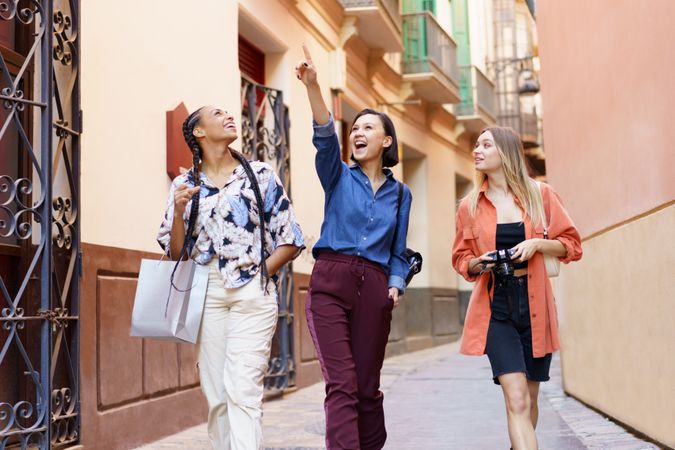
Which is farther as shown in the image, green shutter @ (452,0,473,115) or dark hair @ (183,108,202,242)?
green shutter @ (452,0,473,115)

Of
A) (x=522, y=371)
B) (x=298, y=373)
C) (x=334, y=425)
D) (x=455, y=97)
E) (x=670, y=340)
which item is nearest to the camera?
(x=334, y=425)

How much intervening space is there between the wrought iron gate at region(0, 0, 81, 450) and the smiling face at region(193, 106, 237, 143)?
1153 millimetres

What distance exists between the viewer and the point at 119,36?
7473mm

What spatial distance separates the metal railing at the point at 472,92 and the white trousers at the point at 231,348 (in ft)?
59.3

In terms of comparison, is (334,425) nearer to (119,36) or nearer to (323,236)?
(323,236)

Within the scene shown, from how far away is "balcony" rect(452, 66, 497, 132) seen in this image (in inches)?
891

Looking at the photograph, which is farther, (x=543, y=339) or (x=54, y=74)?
(x=54, y=74)

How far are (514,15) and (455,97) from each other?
905cm

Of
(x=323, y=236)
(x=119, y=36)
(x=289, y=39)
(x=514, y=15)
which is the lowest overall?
(x=323, y=236)

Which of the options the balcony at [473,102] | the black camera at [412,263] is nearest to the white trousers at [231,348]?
the black camera at [412,263]

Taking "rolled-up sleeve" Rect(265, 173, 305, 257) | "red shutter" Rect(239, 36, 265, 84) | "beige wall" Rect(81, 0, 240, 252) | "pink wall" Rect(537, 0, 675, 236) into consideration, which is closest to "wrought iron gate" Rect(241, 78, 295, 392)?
"red shutter" Rect(239, 36, 265, 84)

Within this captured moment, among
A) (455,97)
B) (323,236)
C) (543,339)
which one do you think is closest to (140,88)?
(323,236)

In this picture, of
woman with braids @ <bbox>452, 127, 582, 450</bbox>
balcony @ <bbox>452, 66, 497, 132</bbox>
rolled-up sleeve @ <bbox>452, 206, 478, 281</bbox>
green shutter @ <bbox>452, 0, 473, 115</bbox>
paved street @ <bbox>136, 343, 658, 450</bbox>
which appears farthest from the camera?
green shutter @ <bbox>452, 0, 473, 115</bbox>

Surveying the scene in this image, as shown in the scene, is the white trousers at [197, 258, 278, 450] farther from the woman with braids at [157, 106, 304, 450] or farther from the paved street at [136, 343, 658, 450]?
the paved street at [136, 343, 658, 450]
